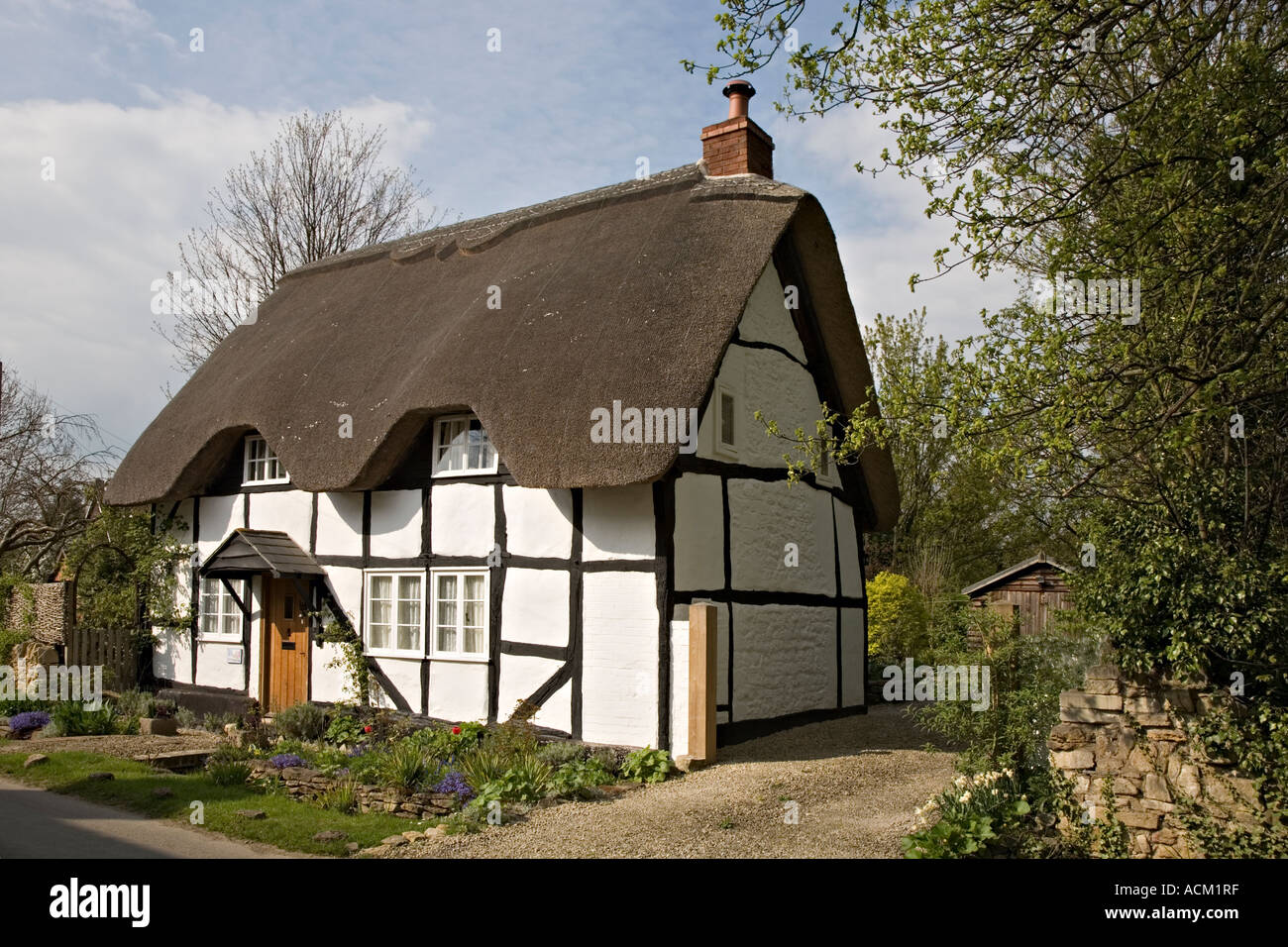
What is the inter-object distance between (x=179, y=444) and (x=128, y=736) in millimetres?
4421

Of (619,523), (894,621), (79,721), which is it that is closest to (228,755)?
(79,721)

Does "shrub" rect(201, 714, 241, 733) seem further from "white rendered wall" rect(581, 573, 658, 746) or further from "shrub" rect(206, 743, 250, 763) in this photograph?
"white rendered wall" rect(581, 573, 658, 746)

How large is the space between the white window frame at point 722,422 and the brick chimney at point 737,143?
10.2 ft

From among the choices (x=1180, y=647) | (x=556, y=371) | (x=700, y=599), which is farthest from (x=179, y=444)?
(x=1180, y=647)

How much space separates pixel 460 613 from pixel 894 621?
27.9 ft

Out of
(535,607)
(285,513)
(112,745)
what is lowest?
(112,745)

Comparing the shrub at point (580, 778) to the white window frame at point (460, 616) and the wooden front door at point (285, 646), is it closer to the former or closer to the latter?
the white window frame at point (460, 616)

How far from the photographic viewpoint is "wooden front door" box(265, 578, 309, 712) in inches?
510

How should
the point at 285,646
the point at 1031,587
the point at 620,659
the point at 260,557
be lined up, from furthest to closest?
the point at 1031,587
the point at 285,646
the point at 260,557
the point at 620,659

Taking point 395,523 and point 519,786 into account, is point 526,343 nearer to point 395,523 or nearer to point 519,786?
point 395,523

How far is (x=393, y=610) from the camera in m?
12.0

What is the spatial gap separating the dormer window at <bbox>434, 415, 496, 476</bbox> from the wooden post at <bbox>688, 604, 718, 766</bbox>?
321 cm

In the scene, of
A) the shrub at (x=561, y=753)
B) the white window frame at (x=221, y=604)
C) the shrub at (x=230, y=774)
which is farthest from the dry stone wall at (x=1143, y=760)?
the white window frame at (x=221, y=604)
